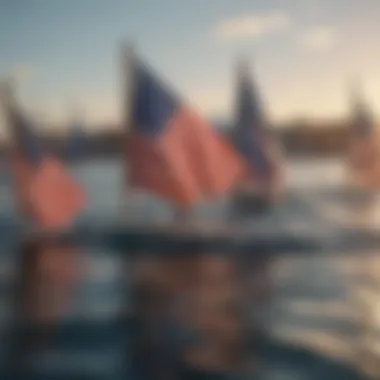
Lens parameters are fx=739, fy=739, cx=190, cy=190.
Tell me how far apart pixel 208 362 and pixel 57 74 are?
0.50 m

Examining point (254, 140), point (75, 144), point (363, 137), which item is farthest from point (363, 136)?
point (75, 144)

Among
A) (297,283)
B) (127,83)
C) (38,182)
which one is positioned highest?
(127,83)

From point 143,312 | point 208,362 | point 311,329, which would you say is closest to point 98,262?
point 143,312

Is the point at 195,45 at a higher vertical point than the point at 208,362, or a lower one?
higher

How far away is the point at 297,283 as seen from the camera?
44.8 inches

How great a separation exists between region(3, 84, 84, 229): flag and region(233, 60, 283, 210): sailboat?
261mm

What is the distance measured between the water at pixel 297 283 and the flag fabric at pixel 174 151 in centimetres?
3

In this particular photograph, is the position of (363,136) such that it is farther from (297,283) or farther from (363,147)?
(297,283)

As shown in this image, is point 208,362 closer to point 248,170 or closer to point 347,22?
point 248,170

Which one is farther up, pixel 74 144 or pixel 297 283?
pixel 74 144

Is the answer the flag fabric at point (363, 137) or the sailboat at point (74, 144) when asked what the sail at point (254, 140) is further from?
the sailboat at point (74, 144)

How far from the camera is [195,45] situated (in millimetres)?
1170

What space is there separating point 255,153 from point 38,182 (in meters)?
0.34

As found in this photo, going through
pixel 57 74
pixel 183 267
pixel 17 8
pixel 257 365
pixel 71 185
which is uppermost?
pixel 17 8
